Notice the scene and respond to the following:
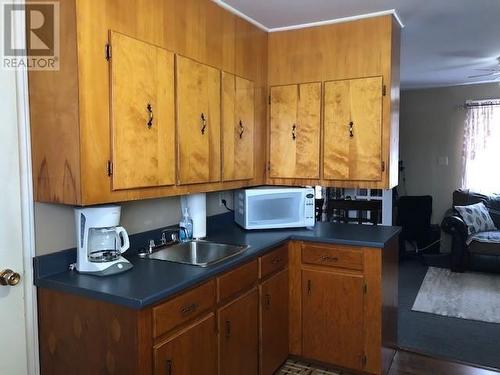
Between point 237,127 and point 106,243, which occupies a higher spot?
point 237,127

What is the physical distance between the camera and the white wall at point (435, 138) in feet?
18.9

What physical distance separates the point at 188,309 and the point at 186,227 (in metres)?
0.82

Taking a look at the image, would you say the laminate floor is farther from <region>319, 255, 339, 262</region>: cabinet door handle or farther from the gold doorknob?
the gold doorknob

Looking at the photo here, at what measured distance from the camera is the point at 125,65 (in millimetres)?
1795

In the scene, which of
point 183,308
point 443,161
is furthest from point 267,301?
point 443,161

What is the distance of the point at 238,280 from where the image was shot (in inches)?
83.8

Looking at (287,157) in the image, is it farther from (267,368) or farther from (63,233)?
(63,233)

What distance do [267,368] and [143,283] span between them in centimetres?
117

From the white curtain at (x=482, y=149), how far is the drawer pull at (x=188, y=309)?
5052mm

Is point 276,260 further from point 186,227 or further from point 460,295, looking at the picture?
point 460,295

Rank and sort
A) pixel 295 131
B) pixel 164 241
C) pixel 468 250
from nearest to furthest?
1. pixel 164 241
2. pixel 295 131
3. pixel 468 250

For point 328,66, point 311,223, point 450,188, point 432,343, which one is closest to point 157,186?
point 311,223

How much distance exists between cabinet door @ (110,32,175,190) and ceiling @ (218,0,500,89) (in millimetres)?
820

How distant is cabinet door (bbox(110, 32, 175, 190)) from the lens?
1770mm
